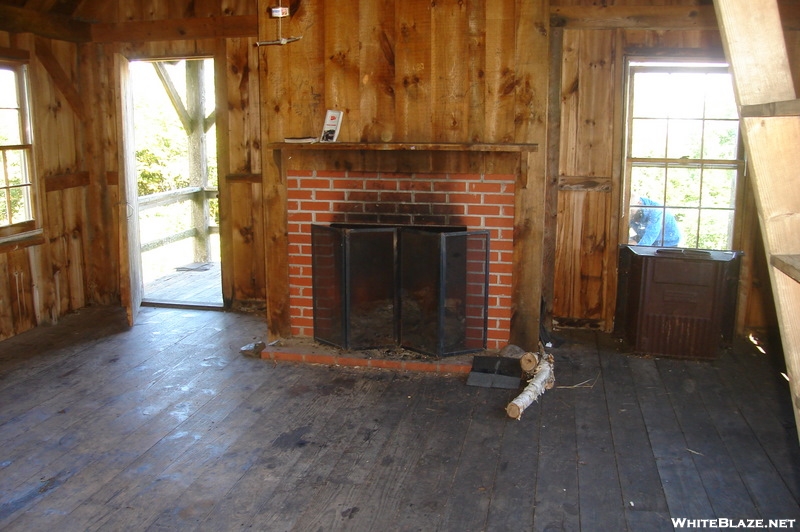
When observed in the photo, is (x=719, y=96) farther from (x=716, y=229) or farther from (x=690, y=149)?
(x=716, y=229)

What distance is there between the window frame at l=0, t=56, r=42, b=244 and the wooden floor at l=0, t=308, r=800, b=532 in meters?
0.92

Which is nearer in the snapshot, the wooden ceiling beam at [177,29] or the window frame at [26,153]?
the window frame at [26,153]

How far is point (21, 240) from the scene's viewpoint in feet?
17.2

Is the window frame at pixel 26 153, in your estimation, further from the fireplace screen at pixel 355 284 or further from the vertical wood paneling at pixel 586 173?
the vertical wood paneling at pixel 586 173

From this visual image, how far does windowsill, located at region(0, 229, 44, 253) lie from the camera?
16.6 feet

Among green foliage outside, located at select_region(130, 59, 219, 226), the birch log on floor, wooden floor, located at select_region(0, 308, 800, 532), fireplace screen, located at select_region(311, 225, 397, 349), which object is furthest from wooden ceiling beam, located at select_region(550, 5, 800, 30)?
green foliage outside, located at select_region(130, 59, 219, 226)

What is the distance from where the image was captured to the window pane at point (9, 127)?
5.11 meters

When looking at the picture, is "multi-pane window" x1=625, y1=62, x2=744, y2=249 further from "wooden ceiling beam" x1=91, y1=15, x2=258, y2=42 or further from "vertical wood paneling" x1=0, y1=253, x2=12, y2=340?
"vertical wood paneling" x1=0, y1=253, x2=12, y2=340

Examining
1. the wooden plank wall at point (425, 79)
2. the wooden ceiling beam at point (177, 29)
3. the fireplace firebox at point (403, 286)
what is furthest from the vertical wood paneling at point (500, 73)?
the wooden ceiling beam at point (177, 29)

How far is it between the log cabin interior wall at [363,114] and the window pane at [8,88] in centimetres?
18

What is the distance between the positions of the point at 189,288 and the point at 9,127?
6.94 feet

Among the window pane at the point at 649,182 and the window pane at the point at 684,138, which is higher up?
the window pane at the point at 684,138

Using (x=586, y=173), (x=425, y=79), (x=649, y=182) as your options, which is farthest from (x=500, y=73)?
(x=649, y=182)

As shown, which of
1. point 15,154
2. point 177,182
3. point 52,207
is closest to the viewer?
point 15,154
